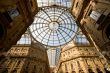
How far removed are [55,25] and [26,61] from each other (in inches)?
411

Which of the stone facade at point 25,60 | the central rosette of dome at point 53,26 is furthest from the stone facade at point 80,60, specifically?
the central rosette of dome at point 53,26

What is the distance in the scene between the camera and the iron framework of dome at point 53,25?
41.7 m

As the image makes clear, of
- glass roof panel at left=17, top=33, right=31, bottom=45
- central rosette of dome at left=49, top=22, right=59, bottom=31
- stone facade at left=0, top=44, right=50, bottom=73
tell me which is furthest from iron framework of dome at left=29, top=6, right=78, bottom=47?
stone facade at left=0, top=44, right=50, bottom=73

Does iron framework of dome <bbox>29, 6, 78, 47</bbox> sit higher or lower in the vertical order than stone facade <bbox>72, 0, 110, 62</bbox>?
lower

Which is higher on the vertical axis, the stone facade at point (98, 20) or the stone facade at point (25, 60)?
the stone facade at point (98, 20)

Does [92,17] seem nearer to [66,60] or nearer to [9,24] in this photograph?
[9,24]

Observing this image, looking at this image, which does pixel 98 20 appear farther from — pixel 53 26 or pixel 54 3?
pixel 53 26

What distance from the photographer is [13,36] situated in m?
24.4

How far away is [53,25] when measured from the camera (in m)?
42.8

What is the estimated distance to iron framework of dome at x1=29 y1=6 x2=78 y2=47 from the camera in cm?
4172

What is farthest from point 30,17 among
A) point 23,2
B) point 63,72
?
point 63,72

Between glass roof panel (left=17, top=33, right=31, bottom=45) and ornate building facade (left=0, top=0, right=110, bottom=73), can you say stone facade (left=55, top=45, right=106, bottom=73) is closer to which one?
ornate building facade (left=0, top=0, right=110, bottom=73)

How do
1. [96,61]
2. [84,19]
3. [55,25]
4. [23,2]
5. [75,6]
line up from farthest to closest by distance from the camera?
[55,25] < [96,61] < [75,6] < [84,19] < [23,2]

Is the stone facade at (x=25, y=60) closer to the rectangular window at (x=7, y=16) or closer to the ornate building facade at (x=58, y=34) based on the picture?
the ornate building facade at (x=58, y=34)
